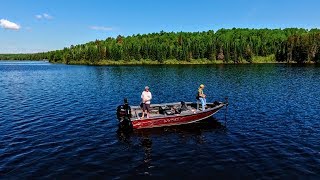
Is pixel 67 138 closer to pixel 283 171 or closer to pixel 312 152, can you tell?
pixel 283 171

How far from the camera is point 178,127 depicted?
Result: 26.0 m

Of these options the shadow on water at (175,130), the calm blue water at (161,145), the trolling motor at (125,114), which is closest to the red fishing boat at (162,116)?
the trolling motor at (125,114)

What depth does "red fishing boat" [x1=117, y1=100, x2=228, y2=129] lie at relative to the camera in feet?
81.6

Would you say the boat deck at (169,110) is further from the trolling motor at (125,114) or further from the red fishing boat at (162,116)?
the trolling motor at (125,114)

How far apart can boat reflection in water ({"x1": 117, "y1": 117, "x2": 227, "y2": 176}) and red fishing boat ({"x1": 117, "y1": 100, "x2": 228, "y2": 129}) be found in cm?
47

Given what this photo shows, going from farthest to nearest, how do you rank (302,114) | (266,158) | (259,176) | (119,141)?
(302,114) < (119,141) < (266,158) < (259,176)

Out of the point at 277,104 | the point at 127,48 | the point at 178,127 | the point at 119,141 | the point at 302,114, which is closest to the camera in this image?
the point at 119,141

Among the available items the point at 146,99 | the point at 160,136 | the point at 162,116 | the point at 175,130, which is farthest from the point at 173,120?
the point at 146,99

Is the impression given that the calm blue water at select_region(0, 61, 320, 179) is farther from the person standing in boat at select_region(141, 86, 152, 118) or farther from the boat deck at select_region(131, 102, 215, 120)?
the person standing in boat at select_region(141, 86, 152, 118)

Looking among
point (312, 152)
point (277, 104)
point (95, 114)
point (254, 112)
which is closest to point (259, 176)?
point (312, 152)

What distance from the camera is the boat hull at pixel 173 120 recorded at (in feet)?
81.5

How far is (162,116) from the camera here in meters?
25.3

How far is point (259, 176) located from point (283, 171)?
1671 millimetres

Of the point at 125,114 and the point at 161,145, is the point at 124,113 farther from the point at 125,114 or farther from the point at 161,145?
the point at 161,145
